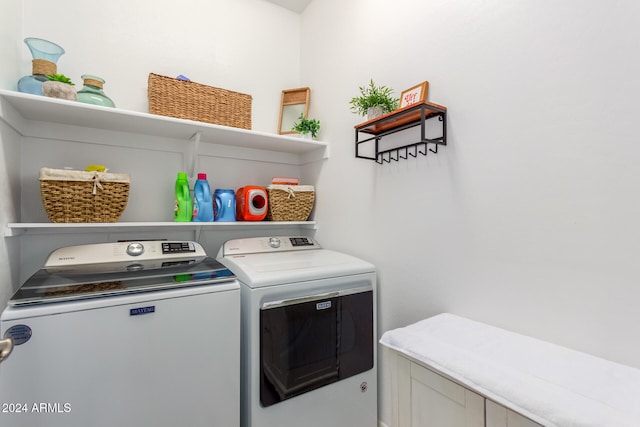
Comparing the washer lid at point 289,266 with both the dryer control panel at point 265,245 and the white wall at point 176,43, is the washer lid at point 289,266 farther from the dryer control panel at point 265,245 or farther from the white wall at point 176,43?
the white wall at point 176,43

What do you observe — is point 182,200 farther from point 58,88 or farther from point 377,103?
point 377,103

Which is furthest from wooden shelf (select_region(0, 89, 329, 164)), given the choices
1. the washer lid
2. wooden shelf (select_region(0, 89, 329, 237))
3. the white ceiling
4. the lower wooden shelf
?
the white ceiling

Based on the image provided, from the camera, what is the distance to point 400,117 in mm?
1396

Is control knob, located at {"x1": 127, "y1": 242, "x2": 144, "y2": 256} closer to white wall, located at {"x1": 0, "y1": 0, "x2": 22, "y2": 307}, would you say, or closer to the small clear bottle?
white wall, located at {"x1": 0, "y1": 0, "x2": 22, "y2": 307}

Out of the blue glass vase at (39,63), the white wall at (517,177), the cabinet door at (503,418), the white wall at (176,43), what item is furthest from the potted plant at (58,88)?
the cabinet door at (503,418)

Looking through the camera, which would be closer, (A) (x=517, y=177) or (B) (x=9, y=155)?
(A) (x=517, y=177)

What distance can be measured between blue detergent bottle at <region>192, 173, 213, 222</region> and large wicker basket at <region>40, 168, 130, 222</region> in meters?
0.35

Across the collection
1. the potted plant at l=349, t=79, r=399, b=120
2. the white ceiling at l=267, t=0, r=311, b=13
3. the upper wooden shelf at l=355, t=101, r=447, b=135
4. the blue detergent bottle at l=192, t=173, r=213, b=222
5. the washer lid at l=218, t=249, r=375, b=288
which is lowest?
the washer lid at l=218, t=249, r=375, b=288

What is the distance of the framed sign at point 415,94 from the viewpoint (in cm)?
139

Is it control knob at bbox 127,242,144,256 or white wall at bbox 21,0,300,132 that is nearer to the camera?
control knob at bbox 127,242,144,256

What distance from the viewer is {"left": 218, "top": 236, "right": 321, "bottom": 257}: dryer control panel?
70.1 inches

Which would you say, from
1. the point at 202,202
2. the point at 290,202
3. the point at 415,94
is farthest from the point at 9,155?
the point at 415,94

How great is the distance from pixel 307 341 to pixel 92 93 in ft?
5.16

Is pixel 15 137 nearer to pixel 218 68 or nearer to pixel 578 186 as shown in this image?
pixel 218 68
